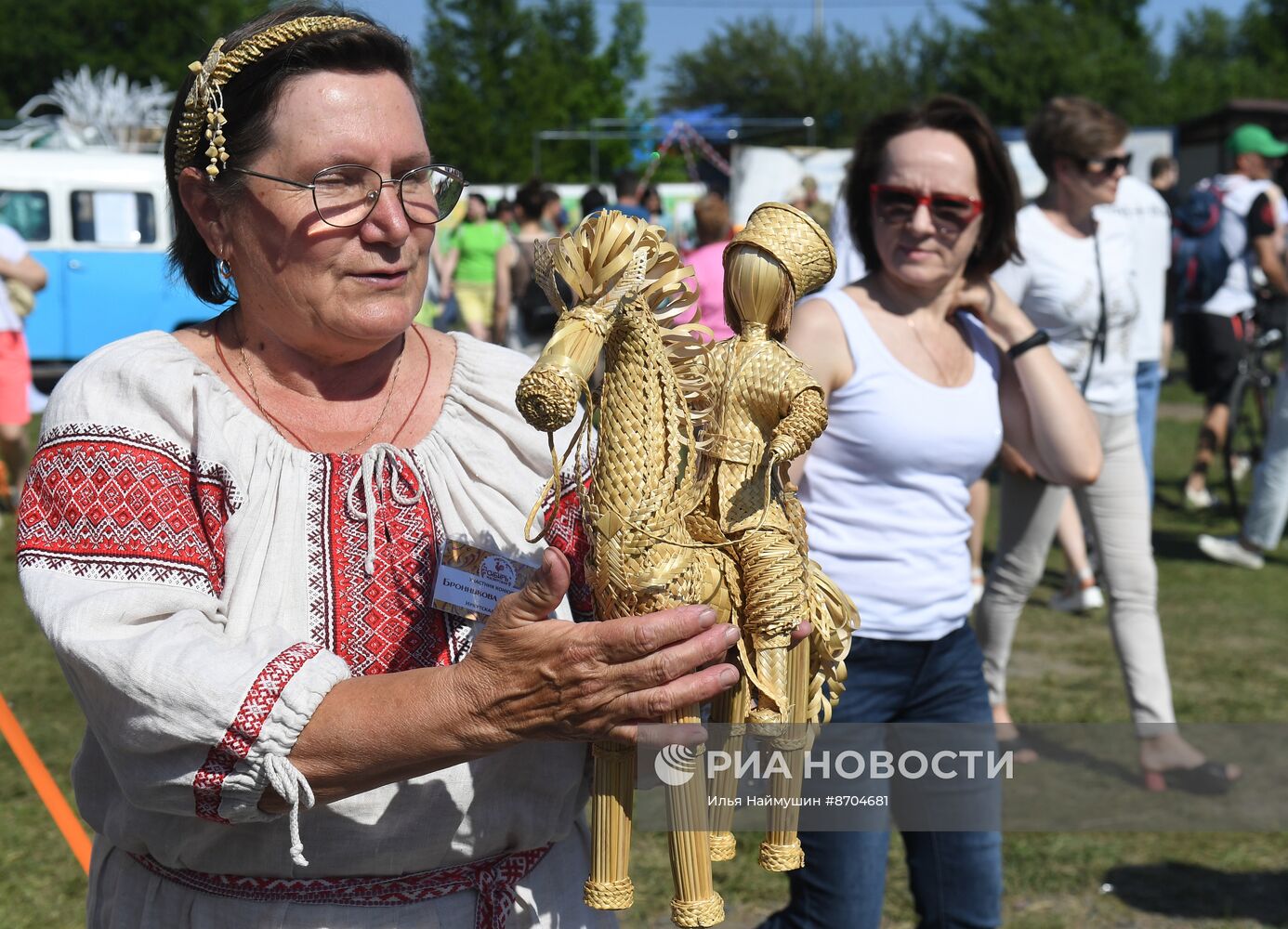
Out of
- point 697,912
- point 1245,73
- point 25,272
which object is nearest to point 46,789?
point 697,912

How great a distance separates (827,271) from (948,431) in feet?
3.75

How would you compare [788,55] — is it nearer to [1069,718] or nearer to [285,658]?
[1069,718]

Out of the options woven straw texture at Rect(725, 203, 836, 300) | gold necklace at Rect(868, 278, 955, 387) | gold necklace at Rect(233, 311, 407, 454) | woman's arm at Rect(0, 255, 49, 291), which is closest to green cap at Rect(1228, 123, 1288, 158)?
gold necklace at Rect(868, 278, 955, 387)

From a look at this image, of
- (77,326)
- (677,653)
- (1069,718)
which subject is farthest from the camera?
(77,326)

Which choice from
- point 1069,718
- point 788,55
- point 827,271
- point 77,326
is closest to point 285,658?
point 827,271

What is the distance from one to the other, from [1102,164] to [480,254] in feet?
27.5

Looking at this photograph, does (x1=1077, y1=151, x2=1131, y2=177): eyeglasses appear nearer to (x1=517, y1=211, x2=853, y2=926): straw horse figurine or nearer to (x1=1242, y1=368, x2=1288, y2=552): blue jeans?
(x1=1242, y1=368, x2=1288, y2=552): blue jeans

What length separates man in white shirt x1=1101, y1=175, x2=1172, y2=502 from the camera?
5535 millimetres

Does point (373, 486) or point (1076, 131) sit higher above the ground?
point (1076, 131)

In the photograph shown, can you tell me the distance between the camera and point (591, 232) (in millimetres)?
1595

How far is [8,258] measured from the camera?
7.80 metres

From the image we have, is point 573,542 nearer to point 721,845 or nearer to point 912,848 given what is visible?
point 721,845

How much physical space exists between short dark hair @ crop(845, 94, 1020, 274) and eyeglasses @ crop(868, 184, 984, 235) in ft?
0.37

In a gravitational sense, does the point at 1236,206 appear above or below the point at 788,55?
below
